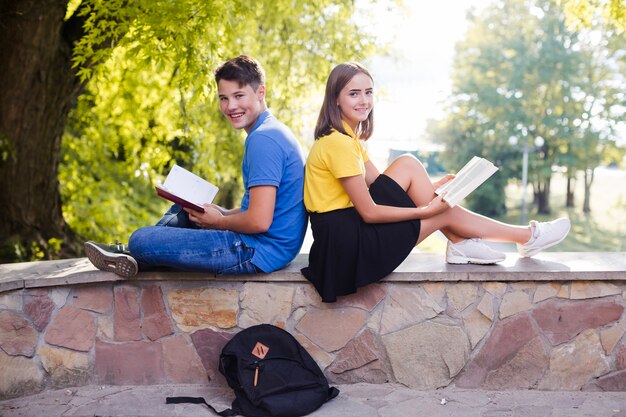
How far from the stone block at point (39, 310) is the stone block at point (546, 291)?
2325 millimetres

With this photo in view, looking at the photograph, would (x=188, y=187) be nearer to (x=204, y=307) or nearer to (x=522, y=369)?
(x=204, y=307)

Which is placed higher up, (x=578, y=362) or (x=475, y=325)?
(x=475, y=325)

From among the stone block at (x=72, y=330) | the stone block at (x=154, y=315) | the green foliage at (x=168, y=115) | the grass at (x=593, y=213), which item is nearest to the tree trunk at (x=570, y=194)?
the grass at (x=593, y=213)

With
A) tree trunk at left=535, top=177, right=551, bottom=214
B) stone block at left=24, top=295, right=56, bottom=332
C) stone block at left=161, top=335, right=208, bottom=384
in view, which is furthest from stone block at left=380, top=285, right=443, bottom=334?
tree trunk at left=535, top=177, right=551, bottom=214

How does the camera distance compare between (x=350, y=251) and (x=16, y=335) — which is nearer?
(x=350, y=251)

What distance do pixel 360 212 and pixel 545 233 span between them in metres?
0.97

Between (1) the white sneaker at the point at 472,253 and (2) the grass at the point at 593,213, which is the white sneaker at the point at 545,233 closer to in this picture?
(1) the white sneaker at the point at 472,253

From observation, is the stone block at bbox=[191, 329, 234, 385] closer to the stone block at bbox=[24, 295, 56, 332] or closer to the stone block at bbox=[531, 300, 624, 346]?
the stone block at bbox=[24, 295, 56, 332]

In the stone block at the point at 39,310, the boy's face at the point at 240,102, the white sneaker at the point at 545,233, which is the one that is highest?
the boy's face at the point at 240,102

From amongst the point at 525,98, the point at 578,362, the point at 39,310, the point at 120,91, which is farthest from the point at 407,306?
the point at 525,98

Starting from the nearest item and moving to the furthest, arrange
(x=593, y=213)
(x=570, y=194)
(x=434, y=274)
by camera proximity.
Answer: (x=434, y=274), (x=593, y=213), (x=570, y=194)

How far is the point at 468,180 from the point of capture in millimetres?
3523

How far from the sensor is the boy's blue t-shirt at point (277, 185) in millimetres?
3492

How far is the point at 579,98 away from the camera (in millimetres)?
27719
